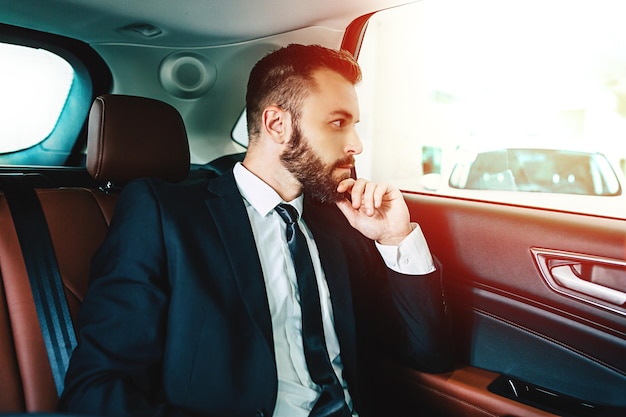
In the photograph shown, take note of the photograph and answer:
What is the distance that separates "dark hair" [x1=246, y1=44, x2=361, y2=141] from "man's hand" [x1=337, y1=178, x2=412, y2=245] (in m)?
0.28

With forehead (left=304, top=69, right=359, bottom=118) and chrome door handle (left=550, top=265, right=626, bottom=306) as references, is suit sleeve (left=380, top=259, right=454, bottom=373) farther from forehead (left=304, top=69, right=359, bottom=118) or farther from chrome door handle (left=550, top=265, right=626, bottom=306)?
forehead (left=304, top=69, right=359, bottom=118)

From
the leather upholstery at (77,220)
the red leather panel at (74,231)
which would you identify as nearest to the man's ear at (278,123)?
the leather upholstery at (77,220)

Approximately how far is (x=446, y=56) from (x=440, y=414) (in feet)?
4.69

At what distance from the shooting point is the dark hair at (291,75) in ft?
5.24

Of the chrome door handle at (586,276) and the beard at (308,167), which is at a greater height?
the beard at (308,167)

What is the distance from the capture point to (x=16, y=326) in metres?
1.29

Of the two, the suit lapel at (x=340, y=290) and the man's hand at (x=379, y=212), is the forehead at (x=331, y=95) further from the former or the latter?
the suit lapel at (x=340, y=290)

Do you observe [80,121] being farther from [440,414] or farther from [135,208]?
[440,414]

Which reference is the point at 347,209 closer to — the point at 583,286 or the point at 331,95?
the point at 331,95

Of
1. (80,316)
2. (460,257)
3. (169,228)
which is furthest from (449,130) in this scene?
(80,316)

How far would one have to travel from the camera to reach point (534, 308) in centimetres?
174

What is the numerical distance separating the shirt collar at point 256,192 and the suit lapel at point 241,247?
5cm

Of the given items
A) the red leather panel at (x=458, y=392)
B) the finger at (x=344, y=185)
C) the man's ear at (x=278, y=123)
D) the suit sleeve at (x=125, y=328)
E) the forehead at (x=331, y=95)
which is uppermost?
the forehead at (x=331, y=95)

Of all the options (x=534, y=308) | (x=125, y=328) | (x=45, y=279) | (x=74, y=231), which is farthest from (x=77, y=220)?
(x=534, y=308)
